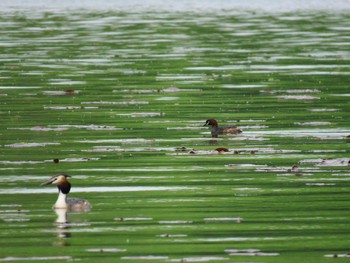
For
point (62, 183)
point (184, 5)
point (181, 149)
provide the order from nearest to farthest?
point (62, 183) < point (181, 149) < point (184, 5)

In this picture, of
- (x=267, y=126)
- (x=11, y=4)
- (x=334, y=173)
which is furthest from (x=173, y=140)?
(x=11, y=4)

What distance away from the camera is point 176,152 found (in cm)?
2250

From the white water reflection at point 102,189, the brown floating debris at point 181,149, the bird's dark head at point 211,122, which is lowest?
the white water reflection at point 102,189

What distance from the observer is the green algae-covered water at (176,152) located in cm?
1515

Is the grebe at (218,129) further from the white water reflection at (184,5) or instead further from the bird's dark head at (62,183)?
the white water reflection at (184,5)

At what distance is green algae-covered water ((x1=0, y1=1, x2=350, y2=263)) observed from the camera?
15.1m

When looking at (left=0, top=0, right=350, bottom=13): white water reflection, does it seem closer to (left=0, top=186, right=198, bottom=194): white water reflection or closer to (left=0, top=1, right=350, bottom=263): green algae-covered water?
(left=0, top=1, right=350, bottom=263): green algae-covered water

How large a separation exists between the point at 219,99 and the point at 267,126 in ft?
17.8

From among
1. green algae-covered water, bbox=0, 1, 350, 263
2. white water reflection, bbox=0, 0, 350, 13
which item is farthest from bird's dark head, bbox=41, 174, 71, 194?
white water reflection, bbox=0, 0, 350, 13

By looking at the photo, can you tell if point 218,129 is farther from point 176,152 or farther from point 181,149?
point 176,152

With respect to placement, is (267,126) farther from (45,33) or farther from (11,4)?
(11,4)

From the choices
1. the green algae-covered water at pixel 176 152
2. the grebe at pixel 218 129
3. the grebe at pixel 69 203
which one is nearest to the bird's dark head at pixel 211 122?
the grebe at pixel 218 129

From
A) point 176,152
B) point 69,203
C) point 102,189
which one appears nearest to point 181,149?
point 176,152

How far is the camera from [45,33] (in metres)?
58.3
